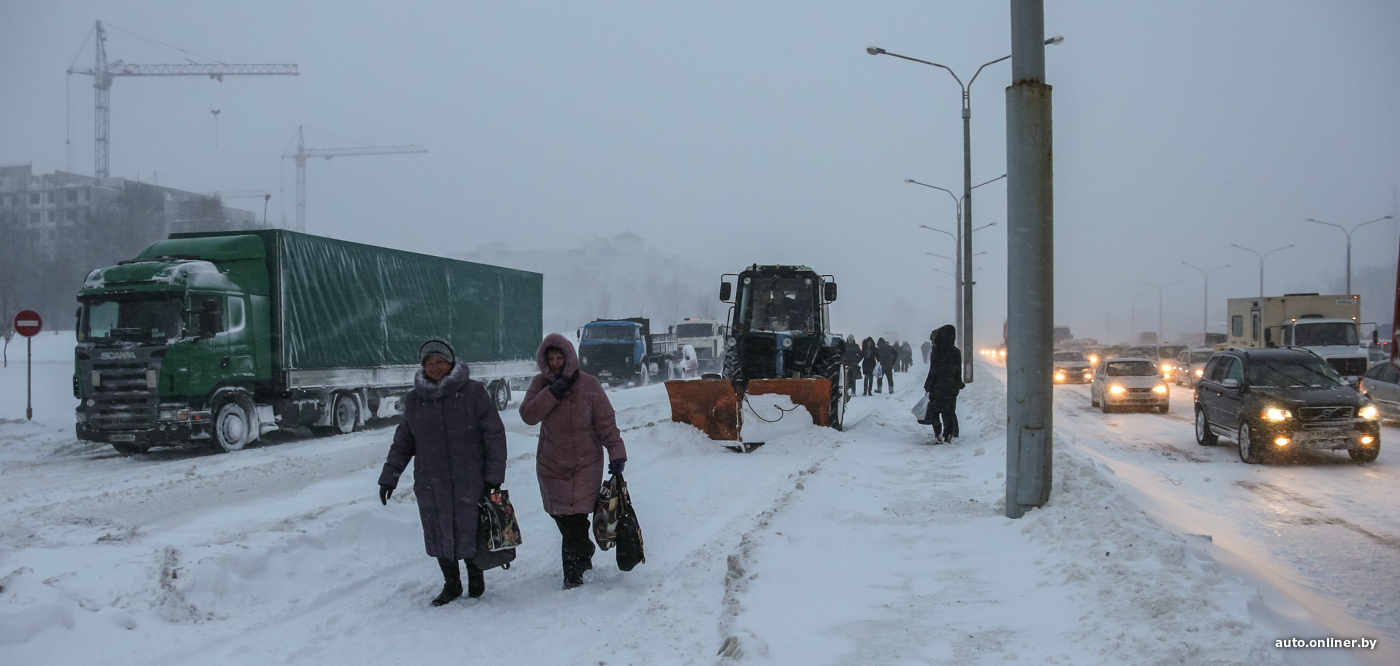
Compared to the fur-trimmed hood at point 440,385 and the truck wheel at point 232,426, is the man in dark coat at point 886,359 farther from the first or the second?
the fur-trimmed hood at point 440,385

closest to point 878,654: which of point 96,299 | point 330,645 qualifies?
point 330,645

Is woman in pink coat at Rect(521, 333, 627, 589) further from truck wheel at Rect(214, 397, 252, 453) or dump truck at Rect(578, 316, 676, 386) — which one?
dump truck at Rect(578, 316, 676, 386)

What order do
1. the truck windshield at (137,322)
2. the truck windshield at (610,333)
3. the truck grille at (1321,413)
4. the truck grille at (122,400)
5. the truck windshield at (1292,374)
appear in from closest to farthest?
1. the truck grille at (1321,413)
2. the truck windshield at (1292,374)
3. the truck grille at (122,400)
4. the truck windshield at (137,322)
5. the truck windshield at (610,333)

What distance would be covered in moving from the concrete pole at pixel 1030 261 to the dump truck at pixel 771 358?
21.3ft

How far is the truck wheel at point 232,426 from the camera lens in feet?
47.3

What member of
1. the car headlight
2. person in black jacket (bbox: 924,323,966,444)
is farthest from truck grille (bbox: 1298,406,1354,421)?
person in black jacket (bbox: 924,323,966,444)

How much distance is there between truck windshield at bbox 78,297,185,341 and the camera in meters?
13.8

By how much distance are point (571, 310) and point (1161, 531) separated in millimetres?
126885

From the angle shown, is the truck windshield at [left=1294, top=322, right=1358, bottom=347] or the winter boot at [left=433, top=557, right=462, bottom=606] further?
the truck windshield at [left=1294, top=322, right=1358, bottom=347]

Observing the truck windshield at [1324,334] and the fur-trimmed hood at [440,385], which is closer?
the fur-trimmed hood at [440,385]

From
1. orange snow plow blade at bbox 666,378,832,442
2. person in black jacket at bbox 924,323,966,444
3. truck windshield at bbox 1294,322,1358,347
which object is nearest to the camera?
orange snow plow blade at bbox 666,378,832,442

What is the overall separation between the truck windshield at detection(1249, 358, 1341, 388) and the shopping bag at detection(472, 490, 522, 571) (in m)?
11.9

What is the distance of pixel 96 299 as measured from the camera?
45.7 feet

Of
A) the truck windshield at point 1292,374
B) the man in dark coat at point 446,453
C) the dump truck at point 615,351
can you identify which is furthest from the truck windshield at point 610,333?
the man in dark coat at point 446,453
